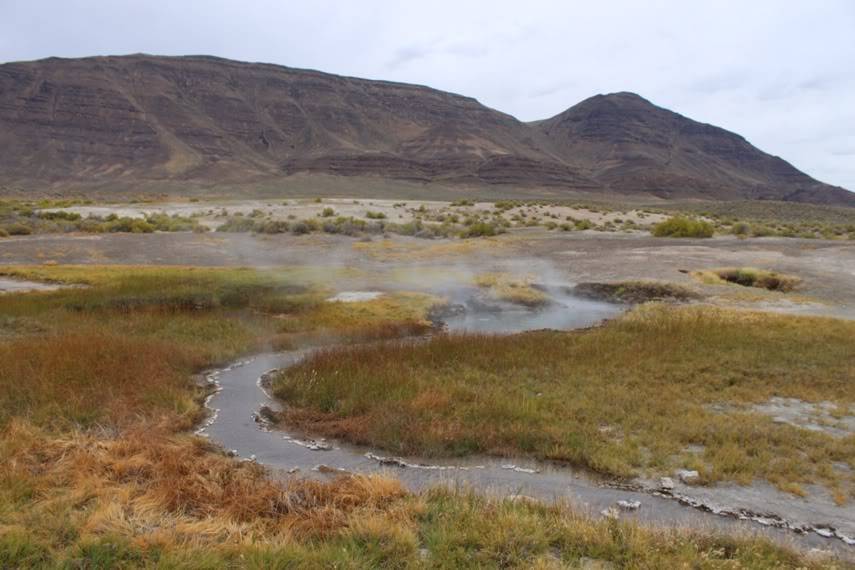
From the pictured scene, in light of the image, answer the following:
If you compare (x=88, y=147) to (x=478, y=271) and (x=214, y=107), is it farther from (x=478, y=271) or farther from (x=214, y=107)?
(x=478, y=271)

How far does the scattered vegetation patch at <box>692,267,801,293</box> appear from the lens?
25.8 m

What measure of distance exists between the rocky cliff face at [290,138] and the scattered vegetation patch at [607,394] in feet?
379

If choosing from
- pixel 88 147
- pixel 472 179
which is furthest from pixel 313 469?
pixel 88 147

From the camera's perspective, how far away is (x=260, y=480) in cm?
855

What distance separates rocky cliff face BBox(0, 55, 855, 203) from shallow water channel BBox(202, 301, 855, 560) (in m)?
117

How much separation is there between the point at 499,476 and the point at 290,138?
157 meters

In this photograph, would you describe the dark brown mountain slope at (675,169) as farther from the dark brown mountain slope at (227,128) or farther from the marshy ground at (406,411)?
the marshy ground at (406,411)

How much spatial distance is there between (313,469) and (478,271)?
2033 cm

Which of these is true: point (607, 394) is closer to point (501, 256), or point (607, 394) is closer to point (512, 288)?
point (512, 288)

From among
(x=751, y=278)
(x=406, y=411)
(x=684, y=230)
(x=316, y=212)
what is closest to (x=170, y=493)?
(x=406, y=411)

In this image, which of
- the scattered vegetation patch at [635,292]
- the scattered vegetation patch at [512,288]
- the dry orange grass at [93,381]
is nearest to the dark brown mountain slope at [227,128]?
the scattered vegetation patch at [512,288]

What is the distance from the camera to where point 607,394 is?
487 inches

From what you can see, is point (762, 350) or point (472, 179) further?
point (472, 179)

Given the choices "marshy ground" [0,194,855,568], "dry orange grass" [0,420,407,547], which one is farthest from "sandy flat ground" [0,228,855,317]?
"dry orange grass" [0,420,407,547]
